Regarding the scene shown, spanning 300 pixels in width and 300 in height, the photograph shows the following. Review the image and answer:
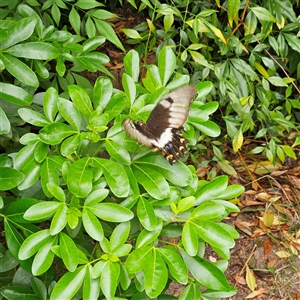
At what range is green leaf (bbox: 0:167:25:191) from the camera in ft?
3.55

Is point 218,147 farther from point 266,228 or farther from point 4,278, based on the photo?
point 4,278

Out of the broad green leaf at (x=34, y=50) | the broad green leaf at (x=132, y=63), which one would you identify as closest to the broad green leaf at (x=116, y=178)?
the broad green leaf at (x=132, y=63)

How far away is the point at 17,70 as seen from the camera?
4.06 feet

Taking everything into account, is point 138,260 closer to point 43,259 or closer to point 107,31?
point 43,259

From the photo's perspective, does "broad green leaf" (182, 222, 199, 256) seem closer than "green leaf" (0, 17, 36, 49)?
→ Yes

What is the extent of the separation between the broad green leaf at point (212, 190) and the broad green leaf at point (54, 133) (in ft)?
1.33

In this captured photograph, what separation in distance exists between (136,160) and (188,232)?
9.7 inches

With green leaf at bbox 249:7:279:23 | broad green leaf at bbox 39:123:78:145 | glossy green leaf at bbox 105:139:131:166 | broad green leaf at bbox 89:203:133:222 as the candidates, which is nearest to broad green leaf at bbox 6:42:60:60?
broad green leaf at bbox 39:123:78:145

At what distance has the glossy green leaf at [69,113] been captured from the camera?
113 centimetres

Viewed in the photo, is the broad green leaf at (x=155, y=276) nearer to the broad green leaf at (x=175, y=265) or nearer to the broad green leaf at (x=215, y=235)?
the broad green leaf at (x=175, y=265)

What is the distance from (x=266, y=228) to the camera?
2.38 meters

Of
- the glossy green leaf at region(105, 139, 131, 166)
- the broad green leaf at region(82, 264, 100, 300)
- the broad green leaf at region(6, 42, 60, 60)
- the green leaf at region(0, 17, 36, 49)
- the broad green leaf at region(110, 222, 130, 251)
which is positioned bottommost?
the broad green leaf at region(82, 264, 100, 300)

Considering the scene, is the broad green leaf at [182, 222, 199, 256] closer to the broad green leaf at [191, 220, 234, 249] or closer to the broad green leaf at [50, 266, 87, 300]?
the broad green leaf at [191, 220, 234, 249]

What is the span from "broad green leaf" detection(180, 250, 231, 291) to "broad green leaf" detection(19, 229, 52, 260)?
1.28ft
